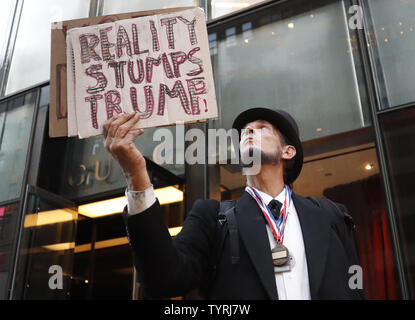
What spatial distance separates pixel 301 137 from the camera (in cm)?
547

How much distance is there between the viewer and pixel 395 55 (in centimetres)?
515

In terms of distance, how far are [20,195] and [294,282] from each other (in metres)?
6.20

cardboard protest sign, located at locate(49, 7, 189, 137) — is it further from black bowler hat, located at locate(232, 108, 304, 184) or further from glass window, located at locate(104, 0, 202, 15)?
glass window, located at locate(104, 0, 202, 15)

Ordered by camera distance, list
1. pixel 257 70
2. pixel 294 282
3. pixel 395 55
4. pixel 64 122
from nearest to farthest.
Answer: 1. pixel 294 282
2. pixel 64 122
3. pixel 395 55
4. pixel 257 70

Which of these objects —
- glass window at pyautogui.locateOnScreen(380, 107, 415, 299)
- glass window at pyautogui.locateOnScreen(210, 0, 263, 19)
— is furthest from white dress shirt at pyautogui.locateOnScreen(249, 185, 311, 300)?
glass window at pyautogui.locateOnScreen(210, 0, 263, 19)

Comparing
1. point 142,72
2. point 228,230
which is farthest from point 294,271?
point 142,72

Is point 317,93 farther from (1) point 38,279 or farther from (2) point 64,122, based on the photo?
(1) point 38,279

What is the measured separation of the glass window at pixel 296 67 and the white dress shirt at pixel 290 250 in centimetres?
347

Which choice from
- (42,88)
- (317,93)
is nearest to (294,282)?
(317,93)

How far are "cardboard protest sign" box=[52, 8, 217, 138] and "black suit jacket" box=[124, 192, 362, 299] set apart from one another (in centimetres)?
48

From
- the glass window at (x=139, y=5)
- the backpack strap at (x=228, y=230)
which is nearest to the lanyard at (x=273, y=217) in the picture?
the backpack strap at (x=228, y=230)

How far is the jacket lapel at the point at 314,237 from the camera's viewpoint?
5.96ft

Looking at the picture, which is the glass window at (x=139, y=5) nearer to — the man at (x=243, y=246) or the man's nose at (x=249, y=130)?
the man's nose at (x=249, y=130)

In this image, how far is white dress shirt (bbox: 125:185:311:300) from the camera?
1739 mm
